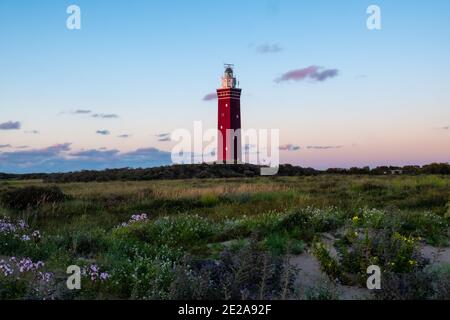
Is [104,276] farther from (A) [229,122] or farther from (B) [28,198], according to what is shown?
(A) [229,122]

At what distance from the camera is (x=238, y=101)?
5756cm

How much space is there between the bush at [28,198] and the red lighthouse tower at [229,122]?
37.3m

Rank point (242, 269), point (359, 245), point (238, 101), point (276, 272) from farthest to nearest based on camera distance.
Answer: point (238, 101), point (359, 245), point (276, 272), point (242, 269)

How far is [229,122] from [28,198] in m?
39.4

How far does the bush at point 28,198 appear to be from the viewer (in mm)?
16781

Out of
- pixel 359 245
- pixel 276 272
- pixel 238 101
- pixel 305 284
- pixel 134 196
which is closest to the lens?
pixel 276 272

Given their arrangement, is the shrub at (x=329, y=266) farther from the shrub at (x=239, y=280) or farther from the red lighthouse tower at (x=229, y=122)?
the red lighthouse tower at (x=229, y=122)

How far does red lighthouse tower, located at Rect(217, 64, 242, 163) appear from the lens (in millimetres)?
56000

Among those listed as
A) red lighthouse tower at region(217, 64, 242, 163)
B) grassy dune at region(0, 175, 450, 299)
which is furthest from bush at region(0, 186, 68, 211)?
red lighthouse tower at region(217, 64, 242, 163)

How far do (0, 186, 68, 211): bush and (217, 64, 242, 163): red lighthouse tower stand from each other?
37261 mm

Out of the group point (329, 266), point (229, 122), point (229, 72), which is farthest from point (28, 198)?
point (229, 72)
